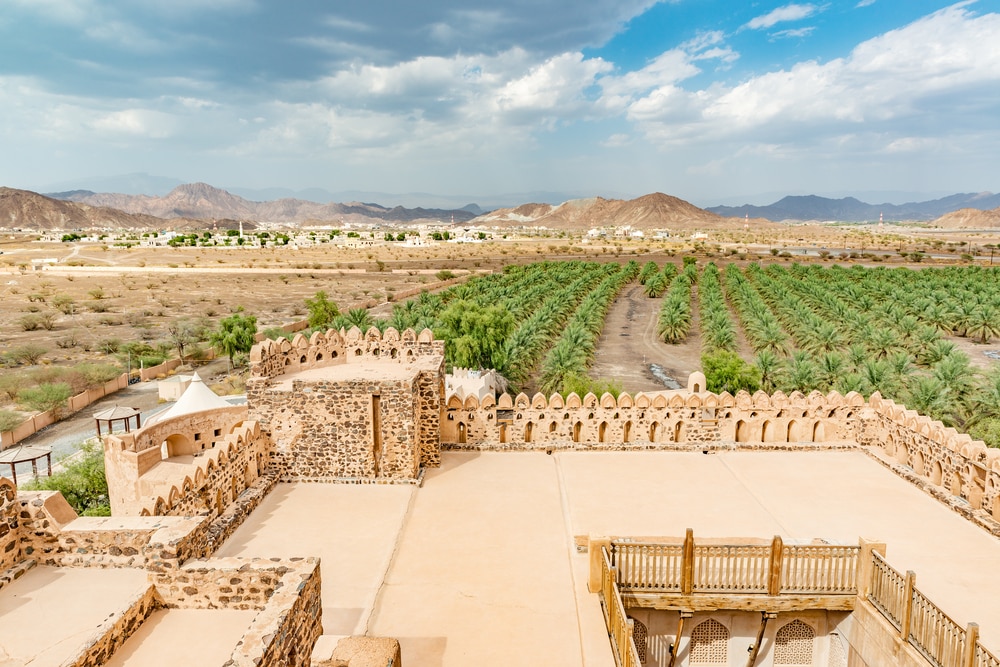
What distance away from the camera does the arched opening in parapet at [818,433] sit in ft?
39.7

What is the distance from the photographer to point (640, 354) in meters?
29.6

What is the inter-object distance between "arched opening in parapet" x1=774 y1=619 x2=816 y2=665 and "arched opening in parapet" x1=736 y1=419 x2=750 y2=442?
472 centimetres

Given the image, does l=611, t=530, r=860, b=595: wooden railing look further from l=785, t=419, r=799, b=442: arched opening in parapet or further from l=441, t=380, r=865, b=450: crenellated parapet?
l=785, t=419, r=799, b=442: arched opening in parapet

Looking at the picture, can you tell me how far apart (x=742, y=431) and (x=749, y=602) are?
16.9 ft

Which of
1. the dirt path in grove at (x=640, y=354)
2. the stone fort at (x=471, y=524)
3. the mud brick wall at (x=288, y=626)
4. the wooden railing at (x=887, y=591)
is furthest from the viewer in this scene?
the dirt path in grove at (x=640, y=354)

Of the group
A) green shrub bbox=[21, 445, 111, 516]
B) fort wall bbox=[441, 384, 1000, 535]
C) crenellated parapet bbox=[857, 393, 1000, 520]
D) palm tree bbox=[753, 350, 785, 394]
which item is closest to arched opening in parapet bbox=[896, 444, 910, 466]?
crenellated parapet bbox=[857, 393, 1000, 520]

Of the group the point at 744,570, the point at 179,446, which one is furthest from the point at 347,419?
the point at 744,570

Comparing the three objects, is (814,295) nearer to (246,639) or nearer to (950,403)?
(950,403)

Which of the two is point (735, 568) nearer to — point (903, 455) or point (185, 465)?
point (903, 455)

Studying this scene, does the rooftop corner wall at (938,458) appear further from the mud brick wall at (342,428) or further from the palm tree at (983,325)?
the palm tree at (983,325)

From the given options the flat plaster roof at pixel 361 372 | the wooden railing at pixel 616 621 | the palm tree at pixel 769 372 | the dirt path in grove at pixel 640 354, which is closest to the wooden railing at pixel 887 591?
the wooden railing at pixel 616 621

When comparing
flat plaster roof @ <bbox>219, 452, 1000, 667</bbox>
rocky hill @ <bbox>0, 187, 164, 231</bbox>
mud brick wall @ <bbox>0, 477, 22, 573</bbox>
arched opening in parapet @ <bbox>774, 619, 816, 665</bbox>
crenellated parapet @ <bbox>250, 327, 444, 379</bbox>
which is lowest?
arched opening in parapet @ <bbox>774, 619, 816, 665</bbox>

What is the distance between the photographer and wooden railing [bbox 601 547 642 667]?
5906 mm

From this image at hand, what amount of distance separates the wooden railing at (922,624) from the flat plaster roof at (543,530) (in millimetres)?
739
